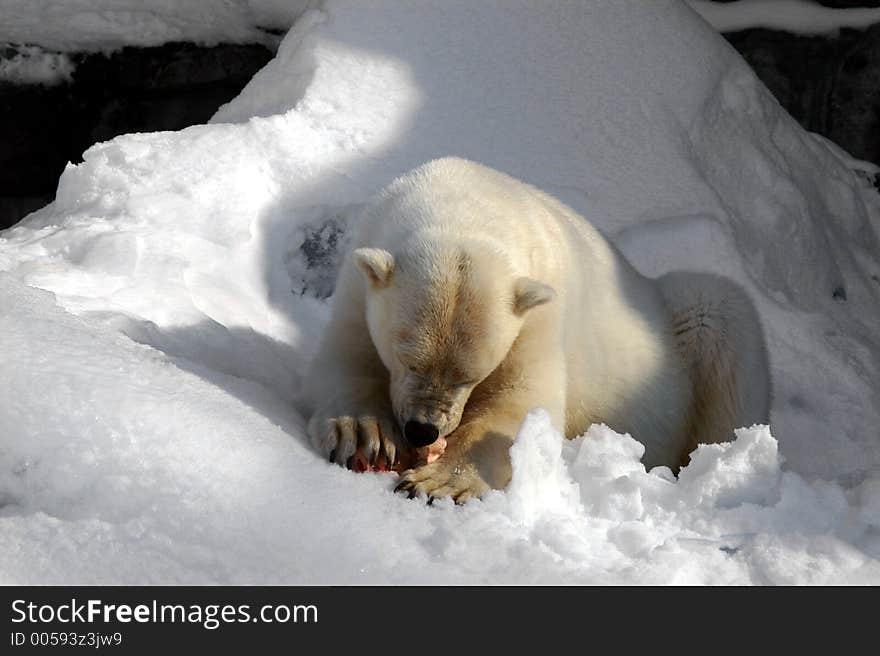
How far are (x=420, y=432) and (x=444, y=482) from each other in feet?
0.53

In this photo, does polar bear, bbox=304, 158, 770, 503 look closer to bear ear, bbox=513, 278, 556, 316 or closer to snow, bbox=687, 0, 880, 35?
bear ear, bbox=513, 278, 556, 316

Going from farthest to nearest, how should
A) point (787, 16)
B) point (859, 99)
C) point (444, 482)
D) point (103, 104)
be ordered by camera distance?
point (787, 16) < point (859, 99) < point (103, 104) < point (444, 482)

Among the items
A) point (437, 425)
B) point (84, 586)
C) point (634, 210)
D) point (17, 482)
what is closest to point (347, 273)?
point (437, 425)

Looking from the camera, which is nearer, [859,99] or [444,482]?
[444,482]

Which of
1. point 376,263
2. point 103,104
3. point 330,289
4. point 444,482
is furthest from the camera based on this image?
point 103,104

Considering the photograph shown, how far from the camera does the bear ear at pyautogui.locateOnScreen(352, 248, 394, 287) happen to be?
324 cm

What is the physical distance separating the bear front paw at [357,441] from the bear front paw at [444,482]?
11 centimetres

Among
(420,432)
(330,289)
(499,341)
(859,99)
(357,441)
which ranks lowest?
(330,289)

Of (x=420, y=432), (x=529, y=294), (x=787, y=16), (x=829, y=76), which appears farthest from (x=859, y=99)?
(x=420, y=432)

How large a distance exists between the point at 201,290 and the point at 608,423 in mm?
1583

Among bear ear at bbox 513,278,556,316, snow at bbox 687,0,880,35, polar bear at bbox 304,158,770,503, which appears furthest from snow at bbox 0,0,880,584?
snow at bbox 687,0,880,35

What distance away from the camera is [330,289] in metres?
5.01

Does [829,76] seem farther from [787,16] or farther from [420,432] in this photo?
[420,432]

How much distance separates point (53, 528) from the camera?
8.01 feet
